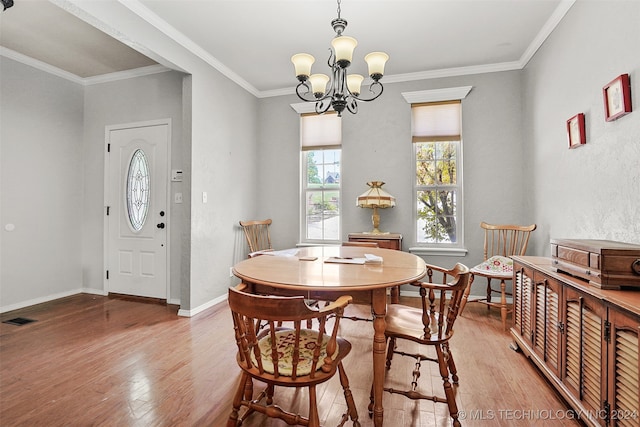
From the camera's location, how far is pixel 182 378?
79.9 inches

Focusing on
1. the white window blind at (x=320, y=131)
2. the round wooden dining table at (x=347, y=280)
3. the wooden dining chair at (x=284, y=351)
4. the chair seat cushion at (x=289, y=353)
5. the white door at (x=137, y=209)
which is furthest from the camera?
the white window blind at (x=320, y=131)

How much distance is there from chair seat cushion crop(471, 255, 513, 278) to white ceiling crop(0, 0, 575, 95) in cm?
225

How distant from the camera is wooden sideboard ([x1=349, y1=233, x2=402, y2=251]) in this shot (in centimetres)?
363

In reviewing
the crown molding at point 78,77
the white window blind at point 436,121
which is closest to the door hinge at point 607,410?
the white window blind at point 436,121

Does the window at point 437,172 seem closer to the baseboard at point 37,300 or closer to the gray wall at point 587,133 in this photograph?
the gray wall at point 587,133

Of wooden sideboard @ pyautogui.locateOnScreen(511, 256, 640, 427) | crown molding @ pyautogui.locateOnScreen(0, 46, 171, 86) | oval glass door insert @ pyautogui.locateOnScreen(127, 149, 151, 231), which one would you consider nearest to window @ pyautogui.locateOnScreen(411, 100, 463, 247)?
wooden sideboard @ pyautogui.locateOnScreen(511, 256, 640, 427)

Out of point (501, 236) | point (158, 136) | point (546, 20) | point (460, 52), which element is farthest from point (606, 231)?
point (158, 136)

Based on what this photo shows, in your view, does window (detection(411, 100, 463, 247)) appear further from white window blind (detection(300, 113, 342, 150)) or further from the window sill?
white window blind (detection(300, 113, 342, 150))

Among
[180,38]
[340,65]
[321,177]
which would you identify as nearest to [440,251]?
[321,177]

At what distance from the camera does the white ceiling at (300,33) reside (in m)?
2.64

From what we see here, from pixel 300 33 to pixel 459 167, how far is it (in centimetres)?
245

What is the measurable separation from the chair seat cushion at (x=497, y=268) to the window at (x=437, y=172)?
68 centimetres

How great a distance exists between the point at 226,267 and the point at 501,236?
3.34 meters

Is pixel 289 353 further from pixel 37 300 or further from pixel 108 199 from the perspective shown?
pixel 37 300
